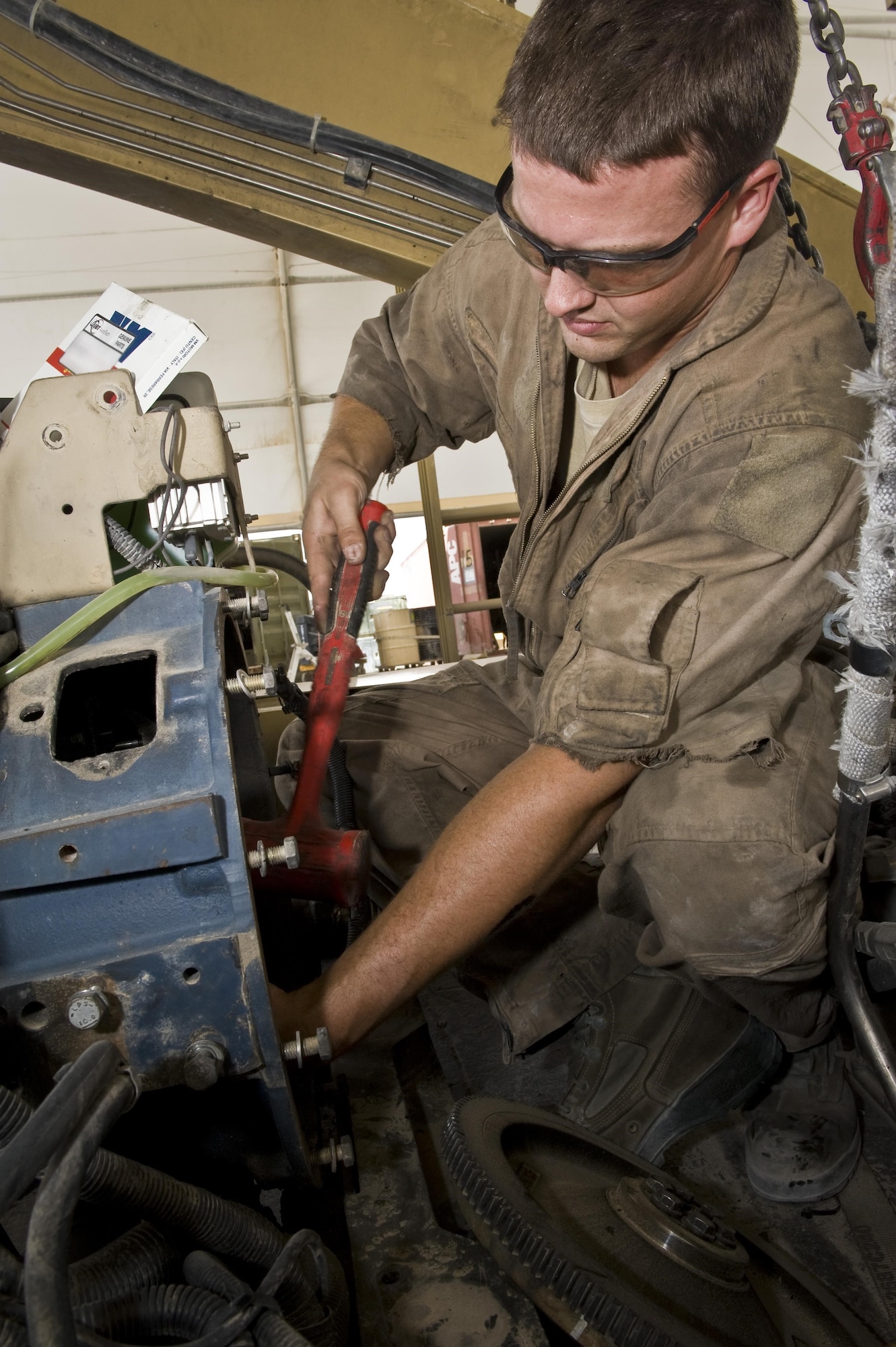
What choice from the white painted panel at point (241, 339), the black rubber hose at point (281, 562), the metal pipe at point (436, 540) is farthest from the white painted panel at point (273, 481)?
the black rubber hose at point (281, 562)

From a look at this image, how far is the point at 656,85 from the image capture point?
0.84m

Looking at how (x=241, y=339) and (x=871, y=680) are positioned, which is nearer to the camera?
(x=871, y=680)

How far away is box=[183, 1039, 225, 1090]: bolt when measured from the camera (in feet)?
2.29

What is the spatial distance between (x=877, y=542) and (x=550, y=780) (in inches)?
15.7

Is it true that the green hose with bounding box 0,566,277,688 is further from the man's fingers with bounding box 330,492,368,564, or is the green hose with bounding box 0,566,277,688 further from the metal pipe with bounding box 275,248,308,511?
the metal pipe with bounding box 275,248,308,511

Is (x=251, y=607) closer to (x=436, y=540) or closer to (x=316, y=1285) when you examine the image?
(x=316, y=1285)

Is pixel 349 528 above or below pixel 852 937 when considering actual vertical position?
above

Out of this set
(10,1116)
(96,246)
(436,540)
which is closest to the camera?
(10,1116)

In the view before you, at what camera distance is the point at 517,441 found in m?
1.33

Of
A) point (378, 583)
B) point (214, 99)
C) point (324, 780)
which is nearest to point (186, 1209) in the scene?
point (324, 780)

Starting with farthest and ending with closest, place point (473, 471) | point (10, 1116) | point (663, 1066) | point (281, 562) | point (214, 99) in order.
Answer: point (473, 471), point (281, 562), point (214, 99), point (663, 1066), point (10, 1116)

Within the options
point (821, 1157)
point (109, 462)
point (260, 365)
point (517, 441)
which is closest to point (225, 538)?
point (109, 462)

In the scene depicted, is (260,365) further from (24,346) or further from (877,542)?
(877,542)

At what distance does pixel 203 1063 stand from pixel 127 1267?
0.46ft
